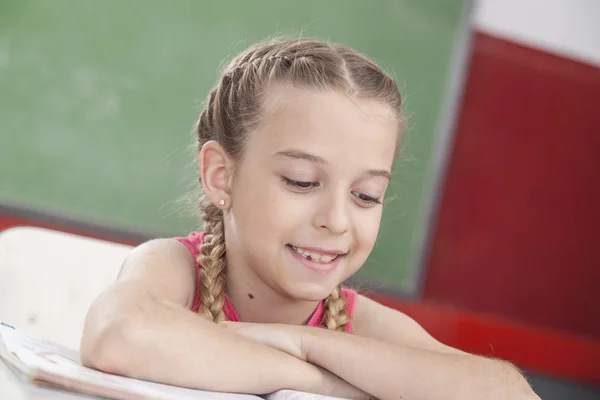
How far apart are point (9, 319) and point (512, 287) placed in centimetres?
208

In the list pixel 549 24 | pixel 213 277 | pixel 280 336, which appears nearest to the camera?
pixel 280 336

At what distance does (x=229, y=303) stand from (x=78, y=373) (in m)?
0.62

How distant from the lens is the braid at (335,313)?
135 centimetres

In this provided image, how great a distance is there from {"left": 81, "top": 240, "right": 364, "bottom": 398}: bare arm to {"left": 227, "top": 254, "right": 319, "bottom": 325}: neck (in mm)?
291

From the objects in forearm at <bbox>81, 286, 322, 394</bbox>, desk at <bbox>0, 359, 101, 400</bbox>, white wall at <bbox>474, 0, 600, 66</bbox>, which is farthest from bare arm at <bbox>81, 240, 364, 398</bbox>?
white wall at <bbox>474, 0, 600, 66</bbox>

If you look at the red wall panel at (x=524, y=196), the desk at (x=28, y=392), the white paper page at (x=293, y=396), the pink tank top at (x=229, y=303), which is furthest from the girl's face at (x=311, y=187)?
the red wall panel at (x=524, y=196)

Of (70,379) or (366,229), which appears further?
(366,229)

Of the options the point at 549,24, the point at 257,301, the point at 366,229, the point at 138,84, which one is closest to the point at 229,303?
the point at 257,301

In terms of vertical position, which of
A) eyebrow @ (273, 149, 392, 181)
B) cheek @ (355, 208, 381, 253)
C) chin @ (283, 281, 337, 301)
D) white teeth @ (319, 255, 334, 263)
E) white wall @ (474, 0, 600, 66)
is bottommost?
chin @ (283, 281, 337, 301)

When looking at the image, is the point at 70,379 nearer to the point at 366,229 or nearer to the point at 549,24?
the point at 366,229

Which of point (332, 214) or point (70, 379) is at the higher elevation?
point (332, 214)

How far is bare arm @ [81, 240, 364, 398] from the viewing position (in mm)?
895

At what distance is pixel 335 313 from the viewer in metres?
1.36

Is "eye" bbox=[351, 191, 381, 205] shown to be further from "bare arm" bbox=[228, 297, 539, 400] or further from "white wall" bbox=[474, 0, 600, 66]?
"white wall" bbox=[474, 0, 600, 66]
